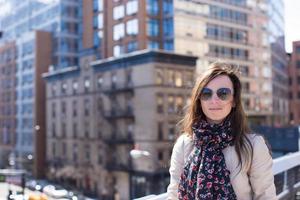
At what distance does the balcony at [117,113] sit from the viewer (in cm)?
1462

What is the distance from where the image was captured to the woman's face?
1155mm

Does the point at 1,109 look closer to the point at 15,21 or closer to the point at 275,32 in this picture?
the point at 15,21

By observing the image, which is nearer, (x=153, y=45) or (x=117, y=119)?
(x=153, y=45)

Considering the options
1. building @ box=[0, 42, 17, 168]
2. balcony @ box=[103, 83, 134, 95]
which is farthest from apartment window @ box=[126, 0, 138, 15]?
building @ box=[0, 42, 17, 168]

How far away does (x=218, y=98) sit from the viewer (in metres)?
1.15

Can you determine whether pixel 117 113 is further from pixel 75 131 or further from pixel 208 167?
pixel 208 167

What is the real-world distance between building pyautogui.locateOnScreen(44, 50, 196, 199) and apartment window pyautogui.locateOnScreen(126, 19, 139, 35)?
1131 millimetres

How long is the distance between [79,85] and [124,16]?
5954mm

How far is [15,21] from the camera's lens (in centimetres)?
1554

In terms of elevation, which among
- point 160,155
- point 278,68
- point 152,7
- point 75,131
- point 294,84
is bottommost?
point 160,155

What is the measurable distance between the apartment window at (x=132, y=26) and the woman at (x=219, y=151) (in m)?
10.2

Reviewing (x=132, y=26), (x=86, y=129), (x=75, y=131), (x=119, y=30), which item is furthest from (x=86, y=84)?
(x=132, y=26)

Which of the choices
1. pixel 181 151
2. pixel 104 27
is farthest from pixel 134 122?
pixel 181 151

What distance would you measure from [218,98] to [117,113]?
14.1 m
